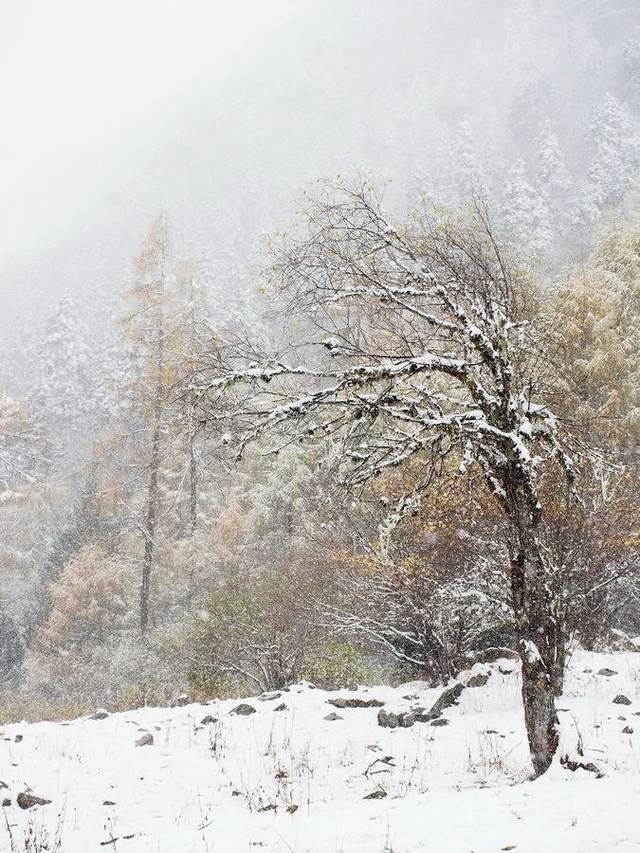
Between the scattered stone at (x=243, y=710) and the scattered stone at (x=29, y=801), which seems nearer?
the scattered stone at (x=29, y=801)

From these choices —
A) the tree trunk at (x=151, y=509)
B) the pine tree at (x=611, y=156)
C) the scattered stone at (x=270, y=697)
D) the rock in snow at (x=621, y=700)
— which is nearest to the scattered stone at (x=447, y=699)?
the rock in snow at (x=621, y=700)

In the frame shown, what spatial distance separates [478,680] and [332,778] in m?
3.24

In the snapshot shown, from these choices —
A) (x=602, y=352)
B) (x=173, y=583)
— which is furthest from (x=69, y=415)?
(x=602, y=352)

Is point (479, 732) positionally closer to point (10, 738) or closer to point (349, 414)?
point (349, 414)

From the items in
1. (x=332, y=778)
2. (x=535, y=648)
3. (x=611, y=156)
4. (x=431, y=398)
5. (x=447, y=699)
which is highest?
(x=611, y=156)

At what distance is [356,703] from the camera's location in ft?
27.0

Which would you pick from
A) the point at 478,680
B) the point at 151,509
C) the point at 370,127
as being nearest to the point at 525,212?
the point at 370,127

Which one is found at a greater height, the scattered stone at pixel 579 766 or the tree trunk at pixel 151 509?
the tree trunk at pixel 151 509

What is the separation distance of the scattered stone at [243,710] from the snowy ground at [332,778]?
0.13 m

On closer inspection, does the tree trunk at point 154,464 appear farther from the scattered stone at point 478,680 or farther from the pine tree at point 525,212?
the pine tree at point 525,212

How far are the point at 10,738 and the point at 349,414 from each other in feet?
19.6

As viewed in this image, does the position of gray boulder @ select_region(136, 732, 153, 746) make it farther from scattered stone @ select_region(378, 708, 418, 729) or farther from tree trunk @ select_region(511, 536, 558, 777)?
tree trunk @ select_region(511, 536, 558, 777)

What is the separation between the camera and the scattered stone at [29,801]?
16.3ft

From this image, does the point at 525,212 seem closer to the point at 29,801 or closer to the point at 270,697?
the point at 270,697
